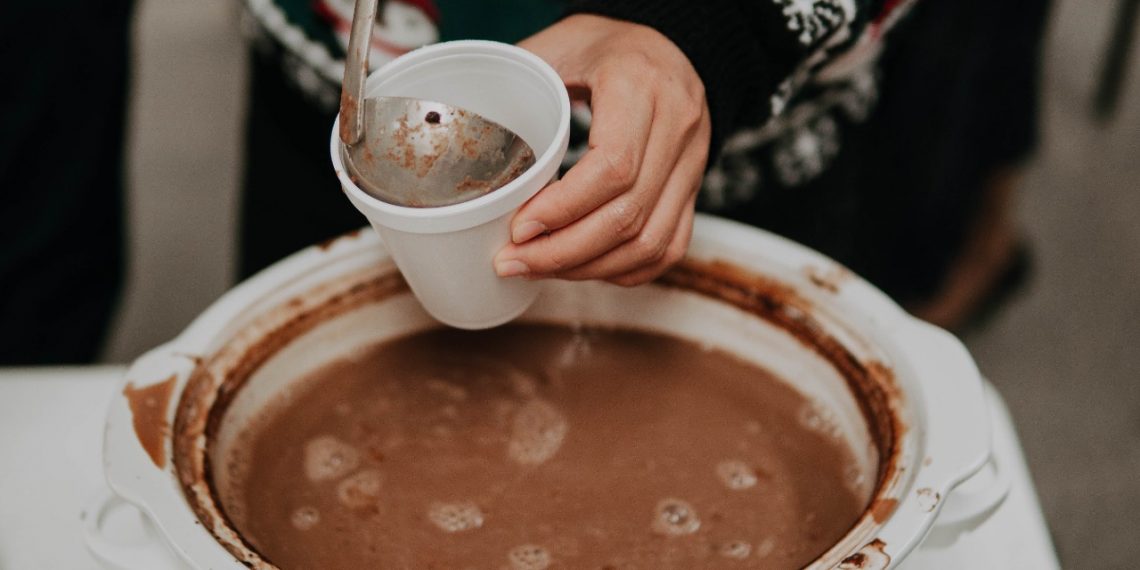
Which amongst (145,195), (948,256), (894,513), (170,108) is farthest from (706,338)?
(170,108)

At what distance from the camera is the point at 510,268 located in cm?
66

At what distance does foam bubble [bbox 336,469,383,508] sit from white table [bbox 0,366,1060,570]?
0.14m

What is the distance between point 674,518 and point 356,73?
0.37m

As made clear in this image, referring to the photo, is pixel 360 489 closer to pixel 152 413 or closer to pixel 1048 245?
pixel 152 413

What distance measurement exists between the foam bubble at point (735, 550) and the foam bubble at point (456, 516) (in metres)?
0.17

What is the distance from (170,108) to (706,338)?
1.86 meters

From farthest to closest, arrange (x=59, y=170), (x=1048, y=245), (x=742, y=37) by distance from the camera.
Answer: (x=1048, y=245) < (x=59, y=170) < (x=742, y=37)

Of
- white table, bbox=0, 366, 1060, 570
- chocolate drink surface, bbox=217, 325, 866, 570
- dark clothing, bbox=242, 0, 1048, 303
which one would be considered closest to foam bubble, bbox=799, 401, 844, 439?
chocolate drink surface, bbox=217, 325, 866, 570

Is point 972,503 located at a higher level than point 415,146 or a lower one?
lower

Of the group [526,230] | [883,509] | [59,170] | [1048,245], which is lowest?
[1048,245]

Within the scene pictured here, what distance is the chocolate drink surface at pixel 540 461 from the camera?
740 mm

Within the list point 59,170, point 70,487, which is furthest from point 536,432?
point 59,170

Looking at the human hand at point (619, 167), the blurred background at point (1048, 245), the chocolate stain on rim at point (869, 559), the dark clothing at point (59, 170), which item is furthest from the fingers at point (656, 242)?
the blurred background at point (1048, 245)

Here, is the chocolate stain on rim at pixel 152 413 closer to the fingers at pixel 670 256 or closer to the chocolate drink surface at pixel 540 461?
the chocolate drink surface at pixel 540 461
